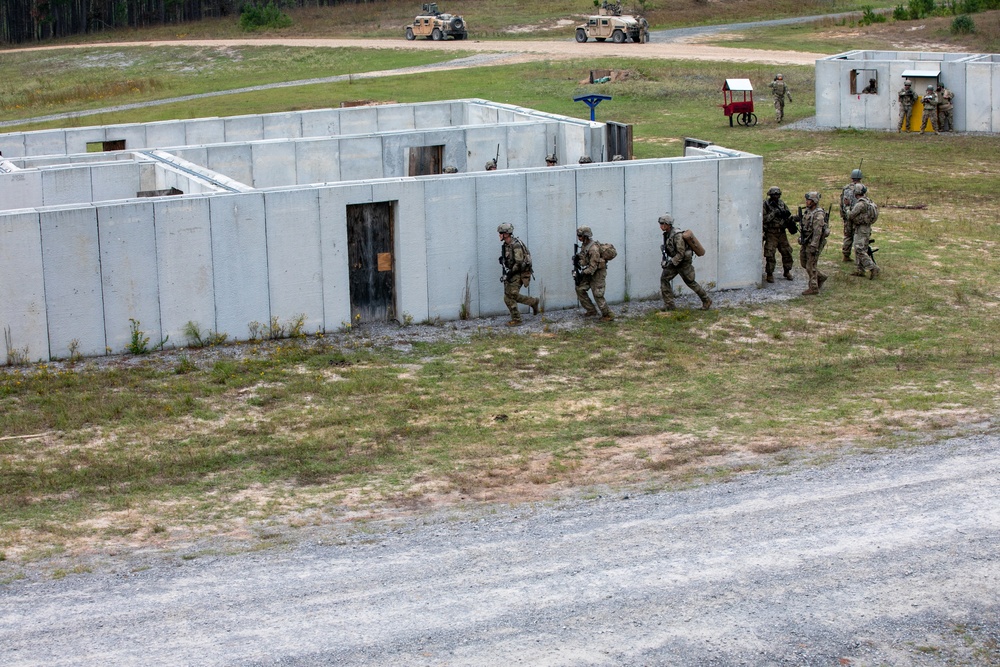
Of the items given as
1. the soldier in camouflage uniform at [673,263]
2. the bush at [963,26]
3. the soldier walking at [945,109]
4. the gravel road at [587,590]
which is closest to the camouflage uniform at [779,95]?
the soldier walking at [945,109]

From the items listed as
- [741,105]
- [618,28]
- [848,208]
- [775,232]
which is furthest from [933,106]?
[618,28]

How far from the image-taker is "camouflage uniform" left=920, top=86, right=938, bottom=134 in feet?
128

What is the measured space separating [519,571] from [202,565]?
2.95 metres

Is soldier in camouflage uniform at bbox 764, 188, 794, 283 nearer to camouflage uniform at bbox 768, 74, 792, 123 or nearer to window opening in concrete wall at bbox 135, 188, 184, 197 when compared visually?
window opening in concrete wall at bbox 135, 188, 184, 197

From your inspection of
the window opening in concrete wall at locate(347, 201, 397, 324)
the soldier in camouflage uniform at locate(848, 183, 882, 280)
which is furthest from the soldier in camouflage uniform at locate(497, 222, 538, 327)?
the soldier in camouflage uniform at locate(848, 183, 882, 280)

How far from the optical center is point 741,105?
42125 millimetres

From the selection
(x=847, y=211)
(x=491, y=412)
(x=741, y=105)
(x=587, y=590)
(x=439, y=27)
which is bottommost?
(x=587, y=590)

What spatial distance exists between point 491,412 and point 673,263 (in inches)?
227

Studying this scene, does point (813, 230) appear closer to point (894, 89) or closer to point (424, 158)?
point (424, 158)

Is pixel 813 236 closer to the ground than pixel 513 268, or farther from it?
farther from it

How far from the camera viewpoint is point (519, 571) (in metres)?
11.5

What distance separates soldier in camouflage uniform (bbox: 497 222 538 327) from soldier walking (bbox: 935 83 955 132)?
75.4ft

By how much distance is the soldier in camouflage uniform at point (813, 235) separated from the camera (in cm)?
2216

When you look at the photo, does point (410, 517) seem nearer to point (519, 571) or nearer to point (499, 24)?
point (519, 571)
